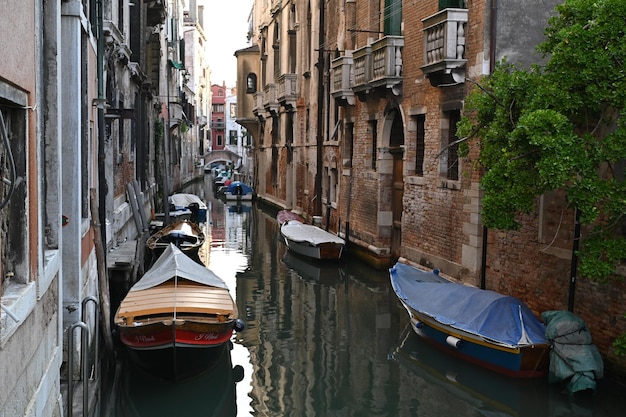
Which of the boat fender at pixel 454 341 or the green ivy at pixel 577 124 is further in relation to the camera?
the boat fender at pixel 454 341

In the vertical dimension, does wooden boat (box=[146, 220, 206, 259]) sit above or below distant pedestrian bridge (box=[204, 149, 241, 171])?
below

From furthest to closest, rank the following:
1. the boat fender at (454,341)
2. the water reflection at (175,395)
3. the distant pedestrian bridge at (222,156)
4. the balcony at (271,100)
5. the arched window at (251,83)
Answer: the distant pedestrian bridge at (222,156) → the arched window at (251,83) → the balcony at (271,100) → the boat fender at (454,341) → the water reflection at (175,395)

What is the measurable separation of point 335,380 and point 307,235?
30.6 ft

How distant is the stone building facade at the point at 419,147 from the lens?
31.2ft

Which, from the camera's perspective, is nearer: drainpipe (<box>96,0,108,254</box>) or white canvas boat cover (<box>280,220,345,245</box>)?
drainpipe (<box>96,0,108,254</box>)

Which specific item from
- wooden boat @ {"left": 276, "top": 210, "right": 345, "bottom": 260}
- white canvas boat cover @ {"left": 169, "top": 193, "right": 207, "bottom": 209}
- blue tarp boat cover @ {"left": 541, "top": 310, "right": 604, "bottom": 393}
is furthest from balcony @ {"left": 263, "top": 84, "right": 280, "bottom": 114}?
blue tarp boat cover @ {"left": 541, "top": 310, "right": 604, "bottom": 393}

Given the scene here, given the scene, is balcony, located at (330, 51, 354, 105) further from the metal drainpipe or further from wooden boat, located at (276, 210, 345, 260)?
the metal drainpipe

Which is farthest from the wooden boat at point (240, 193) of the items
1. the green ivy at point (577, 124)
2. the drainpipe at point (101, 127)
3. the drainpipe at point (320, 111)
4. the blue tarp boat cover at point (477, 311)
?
the green ivy at point (577, 124)

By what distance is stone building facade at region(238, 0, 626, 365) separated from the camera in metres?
9.50

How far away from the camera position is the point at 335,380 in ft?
29.8

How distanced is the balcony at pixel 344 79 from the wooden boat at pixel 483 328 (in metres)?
8.60

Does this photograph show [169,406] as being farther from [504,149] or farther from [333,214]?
[333,214]

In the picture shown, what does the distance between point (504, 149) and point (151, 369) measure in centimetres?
461

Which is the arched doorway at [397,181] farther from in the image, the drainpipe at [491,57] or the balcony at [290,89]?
the balcony at [290,89]
